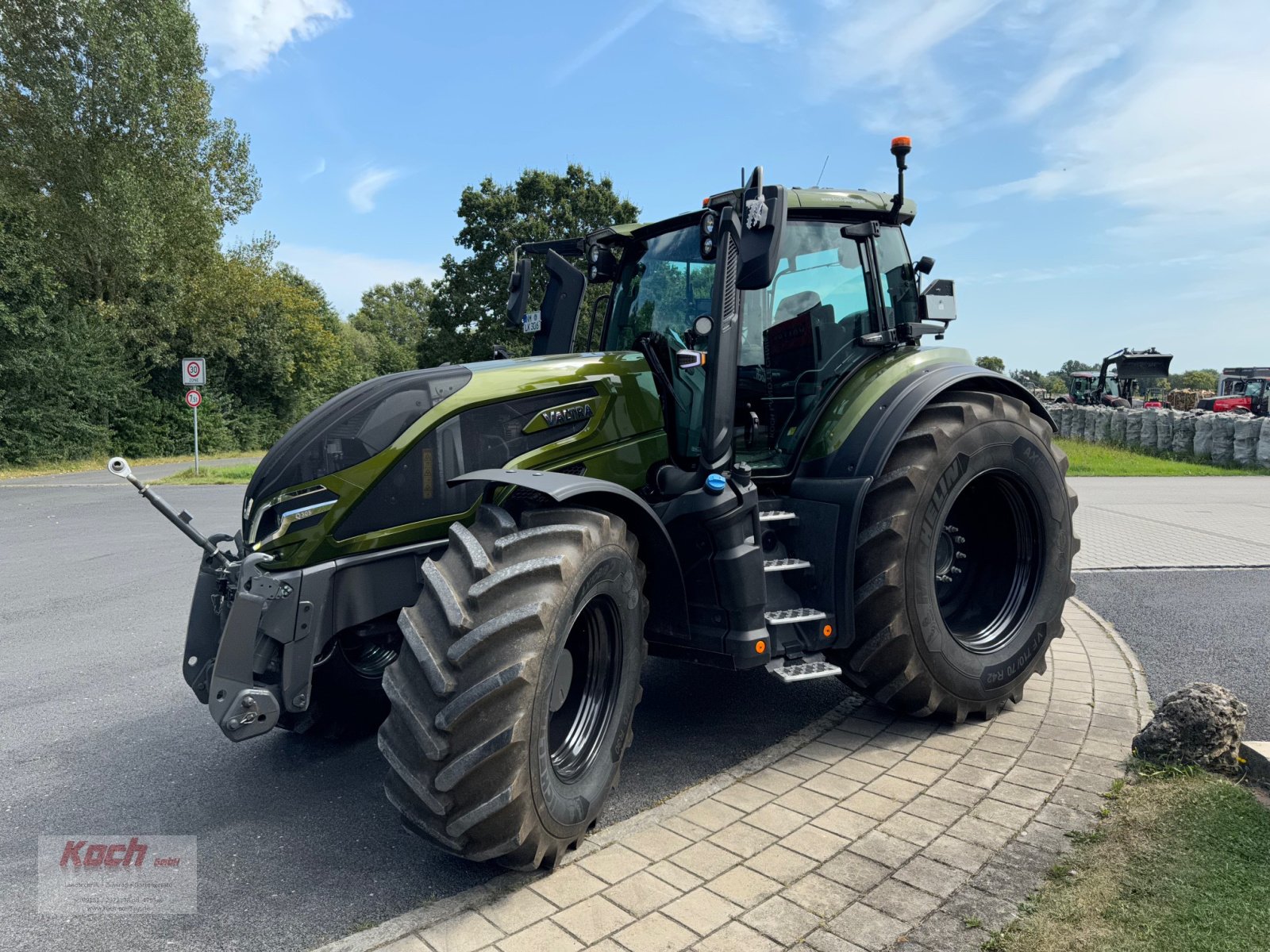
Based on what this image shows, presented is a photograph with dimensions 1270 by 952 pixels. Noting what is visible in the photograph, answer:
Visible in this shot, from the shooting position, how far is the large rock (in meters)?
3.42

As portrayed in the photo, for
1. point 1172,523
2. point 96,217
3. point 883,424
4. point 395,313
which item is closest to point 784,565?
point 883,424

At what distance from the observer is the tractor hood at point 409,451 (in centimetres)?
295

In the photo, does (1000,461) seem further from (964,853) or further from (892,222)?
(964,853)

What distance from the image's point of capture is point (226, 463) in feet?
77.5

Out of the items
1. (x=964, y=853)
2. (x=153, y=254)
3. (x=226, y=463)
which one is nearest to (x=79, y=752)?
(x=964, y=853)

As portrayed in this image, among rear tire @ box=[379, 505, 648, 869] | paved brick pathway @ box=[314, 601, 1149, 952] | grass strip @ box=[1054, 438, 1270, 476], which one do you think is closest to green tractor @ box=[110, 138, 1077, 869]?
rear tire @ box=[379, 505, 648, 869]

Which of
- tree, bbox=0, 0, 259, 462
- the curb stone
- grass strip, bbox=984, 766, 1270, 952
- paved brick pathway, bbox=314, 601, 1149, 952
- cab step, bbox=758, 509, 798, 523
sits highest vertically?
tree, bbox=0, 0, 259, 462

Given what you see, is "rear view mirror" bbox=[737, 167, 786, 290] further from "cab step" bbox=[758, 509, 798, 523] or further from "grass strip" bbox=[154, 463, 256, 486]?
"grass strip" bbox=[154, 463, 256, 486]

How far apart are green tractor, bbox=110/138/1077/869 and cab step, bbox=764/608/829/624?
12 mm

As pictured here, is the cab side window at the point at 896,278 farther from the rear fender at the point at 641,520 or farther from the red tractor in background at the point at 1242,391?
the red tractor in background at the point at 1242,391

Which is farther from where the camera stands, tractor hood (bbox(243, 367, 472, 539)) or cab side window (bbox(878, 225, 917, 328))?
cab side window (bbox(878, 225, 917, 328))

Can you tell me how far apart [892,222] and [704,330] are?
4.67ft

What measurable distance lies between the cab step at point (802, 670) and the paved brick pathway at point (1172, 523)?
5.57m

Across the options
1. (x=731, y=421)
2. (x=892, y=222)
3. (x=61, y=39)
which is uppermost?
(x=61, y=39)
